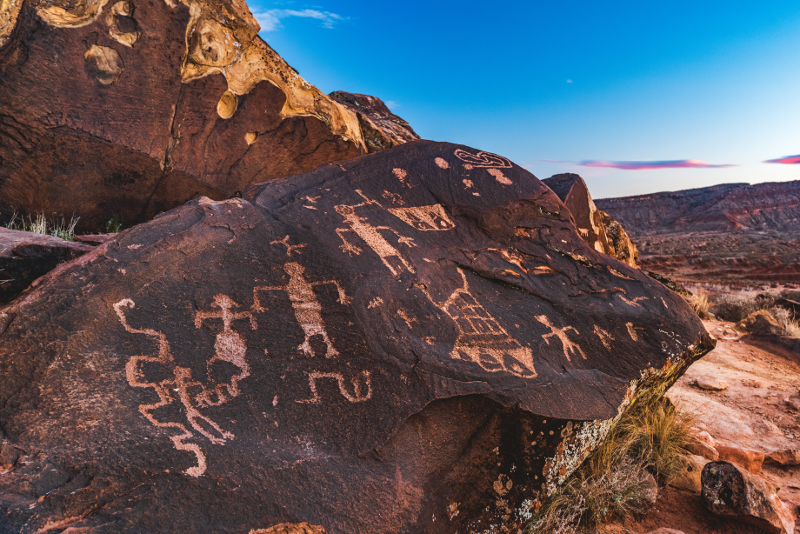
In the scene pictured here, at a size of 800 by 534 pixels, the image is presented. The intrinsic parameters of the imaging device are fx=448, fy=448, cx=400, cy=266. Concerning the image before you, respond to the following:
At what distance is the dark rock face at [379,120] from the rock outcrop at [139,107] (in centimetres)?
107

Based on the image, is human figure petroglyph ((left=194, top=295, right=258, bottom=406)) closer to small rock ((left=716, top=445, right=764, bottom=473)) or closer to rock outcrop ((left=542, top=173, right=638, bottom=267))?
small rock ((left=716, top=445, right=764, bottom=473))

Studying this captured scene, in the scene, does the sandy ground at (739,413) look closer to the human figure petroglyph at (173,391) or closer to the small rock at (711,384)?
the small rock at (711,384)

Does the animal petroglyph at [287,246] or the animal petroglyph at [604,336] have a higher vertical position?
the animal petroglyph at [287,246]

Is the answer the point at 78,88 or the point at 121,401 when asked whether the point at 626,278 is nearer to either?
the point at 121,401

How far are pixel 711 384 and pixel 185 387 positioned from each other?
15.2 ft

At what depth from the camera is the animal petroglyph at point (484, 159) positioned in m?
3.09

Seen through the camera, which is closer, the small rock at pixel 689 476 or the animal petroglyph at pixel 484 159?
the small rock at pixel 689 476

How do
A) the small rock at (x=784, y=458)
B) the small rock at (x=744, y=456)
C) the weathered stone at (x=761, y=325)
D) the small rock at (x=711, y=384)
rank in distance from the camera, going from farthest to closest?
the weathered stone at (x=761, y=325)
the small rock at (x=711, y=384)
the small rock at (x=784, y=458)
the small rock at (x=744, y=456)

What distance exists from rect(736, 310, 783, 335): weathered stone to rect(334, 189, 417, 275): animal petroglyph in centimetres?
638

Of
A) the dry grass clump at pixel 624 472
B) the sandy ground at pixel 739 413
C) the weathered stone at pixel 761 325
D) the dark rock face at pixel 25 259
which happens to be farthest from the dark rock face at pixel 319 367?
the weathered stone at pixel 761 325

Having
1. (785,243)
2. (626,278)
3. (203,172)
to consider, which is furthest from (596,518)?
(785,243)

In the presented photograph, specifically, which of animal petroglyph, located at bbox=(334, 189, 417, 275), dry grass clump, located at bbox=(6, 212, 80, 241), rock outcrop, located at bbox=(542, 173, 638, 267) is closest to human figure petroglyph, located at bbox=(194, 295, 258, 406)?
animal petroglyph, located at bbox=(334, 189, 417, 275)

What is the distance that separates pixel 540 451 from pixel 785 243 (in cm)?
2305

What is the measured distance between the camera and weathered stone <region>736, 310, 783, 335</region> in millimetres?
6418
